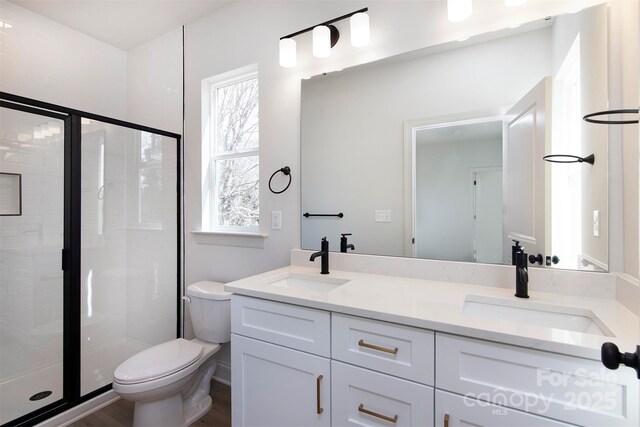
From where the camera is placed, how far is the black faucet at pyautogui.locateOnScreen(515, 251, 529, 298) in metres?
1.13

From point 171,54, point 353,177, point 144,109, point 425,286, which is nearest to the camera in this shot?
point 425,286

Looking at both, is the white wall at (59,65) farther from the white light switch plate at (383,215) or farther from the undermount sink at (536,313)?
the undermount sink at (536,313)

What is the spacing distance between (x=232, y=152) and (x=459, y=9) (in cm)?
161

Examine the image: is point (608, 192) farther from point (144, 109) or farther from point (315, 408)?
point (144, 109)

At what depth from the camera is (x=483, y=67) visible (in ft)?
4.46

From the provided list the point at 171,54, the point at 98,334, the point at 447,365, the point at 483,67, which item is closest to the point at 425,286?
the point at 447,365

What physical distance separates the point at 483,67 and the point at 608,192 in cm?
73

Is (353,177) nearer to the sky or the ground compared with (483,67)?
nearer to the ground

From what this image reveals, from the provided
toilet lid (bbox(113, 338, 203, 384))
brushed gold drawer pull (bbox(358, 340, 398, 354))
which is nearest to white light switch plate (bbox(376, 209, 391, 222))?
brushed gold drawer pull (bbox(358, 340, 398, 354))

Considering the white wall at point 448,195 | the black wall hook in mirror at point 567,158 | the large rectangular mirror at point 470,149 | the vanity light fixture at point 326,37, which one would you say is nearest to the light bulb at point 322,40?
the vanity light fixture at point 326,37

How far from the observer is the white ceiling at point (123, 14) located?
6.92ft

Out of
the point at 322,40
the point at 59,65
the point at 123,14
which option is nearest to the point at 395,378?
the point at 322,40

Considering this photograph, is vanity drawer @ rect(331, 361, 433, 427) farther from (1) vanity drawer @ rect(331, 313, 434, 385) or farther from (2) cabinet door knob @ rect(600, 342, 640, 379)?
(2) cabinet door knob @ rect(600, 342, 640, 379)

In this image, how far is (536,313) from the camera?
1.06 m
